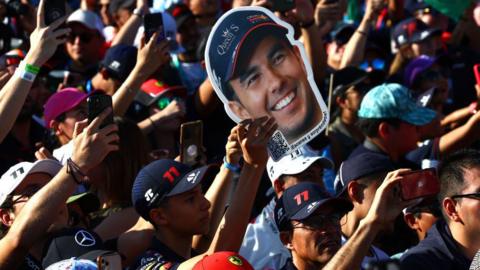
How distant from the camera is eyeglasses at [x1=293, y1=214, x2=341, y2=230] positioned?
5797mm

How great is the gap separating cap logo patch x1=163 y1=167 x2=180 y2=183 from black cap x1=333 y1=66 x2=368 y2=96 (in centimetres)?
293

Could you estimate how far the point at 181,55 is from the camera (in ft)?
29.8

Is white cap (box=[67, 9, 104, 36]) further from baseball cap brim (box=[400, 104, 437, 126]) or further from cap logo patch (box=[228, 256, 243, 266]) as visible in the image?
cap logo patch (box=[228, 256, 243, 266])

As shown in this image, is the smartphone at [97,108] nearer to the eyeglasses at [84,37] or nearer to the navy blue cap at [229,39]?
the navy blue cap at [229,39]

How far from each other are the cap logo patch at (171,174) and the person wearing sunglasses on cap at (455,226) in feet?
4.08

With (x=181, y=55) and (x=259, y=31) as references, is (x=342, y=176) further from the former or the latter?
(x=181, y=55)

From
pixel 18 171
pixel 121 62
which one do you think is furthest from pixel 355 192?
pixel 121 62

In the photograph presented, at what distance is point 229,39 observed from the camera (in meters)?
5.52

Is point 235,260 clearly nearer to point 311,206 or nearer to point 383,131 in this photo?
point 311,206

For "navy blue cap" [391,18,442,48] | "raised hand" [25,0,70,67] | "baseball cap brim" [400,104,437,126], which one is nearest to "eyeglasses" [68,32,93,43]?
"raised hand" [25,0,70,67]

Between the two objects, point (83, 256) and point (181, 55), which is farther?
point (181, 55)

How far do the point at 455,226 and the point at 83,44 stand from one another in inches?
182

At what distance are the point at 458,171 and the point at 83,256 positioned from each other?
6.34 feet

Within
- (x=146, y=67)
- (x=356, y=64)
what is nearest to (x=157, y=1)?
(x=356, y=64)
